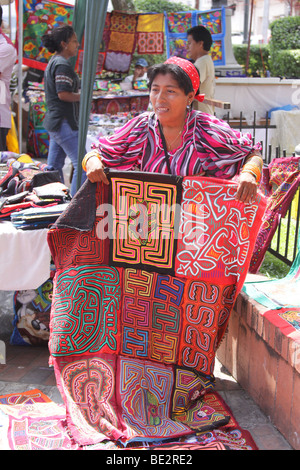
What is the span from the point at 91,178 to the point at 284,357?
1349mm

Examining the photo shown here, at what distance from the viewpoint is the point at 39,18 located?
29.0ft

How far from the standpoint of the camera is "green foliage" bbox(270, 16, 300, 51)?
16016 mm

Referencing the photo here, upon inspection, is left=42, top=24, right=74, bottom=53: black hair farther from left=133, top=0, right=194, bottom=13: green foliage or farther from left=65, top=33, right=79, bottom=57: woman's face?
left=133, top=0, right=194, bottom=13: green foliage

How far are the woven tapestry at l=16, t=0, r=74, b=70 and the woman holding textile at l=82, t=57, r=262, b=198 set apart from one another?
6.72 metres

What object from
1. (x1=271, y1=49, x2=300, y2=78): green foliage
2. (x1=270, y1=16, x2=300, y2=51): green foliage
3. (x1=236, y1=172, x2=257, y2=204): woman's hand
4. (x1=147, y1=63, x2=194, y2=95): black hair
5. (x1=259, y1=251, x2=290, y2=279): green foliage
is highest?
(x1=270, y1=16, x2=300, y2=51): green foliage

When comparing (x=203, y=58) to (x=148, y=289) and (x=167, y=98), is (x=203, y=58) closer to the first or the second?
(x=167, y=98)

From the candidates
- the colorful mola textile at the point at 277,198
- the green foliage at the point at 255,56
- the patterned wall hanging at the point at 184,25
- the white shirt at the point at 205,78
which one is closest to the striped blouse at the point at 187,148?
the colorful mola textile at the point at 277,198

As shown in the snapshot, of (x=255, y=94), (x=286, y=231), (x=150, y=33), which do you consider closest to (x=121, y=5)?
(x=150, y=33)

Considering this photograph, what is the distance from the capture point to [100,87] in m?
9.18

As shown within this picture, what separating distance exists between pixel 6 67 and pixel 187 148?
3.89 meters

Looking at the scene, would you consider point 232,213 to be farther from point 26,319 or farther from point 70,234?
point 26,319

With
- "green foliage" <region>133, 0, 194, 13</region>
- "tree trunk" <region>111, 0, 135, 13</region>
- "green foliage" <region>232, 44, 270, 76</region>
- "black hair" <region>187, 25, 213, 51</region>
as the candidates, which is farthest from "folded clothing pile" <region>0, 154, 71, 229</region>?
"green foliage" <region>133, 0, 194, 13</region>

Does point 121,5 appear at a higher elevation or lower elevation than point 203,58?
higher

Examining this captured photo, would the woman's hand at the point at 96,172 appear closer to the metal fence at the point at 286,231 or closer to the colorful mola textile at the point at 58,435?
the colorful mola textile at the point at 58,435
